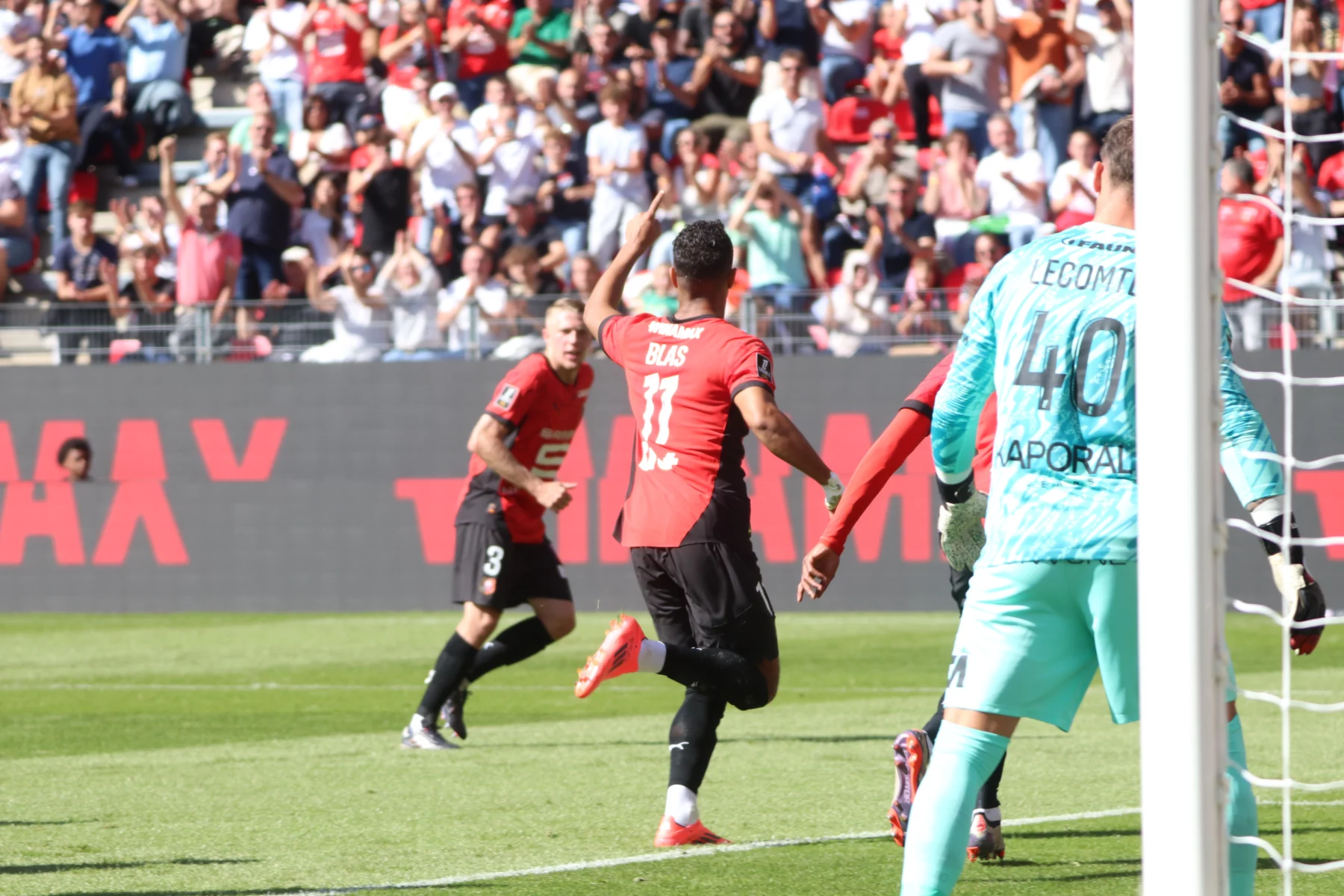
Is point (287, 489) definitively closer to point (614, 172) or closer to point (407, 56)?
point (614, 172)

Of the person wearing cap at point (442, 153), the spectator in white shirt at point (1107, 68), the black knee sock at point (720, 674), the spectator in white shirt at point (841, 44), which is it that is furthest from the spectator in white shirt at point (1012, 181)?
the black knee sock at point (720, 674)

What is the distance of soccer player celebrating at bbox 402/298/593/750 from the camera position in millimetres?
9422

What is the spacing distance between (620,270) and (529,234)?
38.6 feet

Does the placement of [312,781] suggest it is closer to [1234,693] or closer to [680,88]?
[1234,693]

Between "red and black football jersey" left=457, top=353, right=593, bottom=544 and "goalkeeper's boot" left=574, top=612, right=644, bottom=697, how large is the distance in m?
3.58

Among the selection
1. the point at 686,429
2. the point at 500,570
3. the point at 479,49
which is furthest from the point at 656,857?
the point at 479,49

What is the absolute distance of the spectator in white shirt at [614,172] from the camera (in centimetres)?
1834

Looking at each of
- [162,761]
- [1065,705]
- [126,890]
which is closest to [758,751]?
[162,761]

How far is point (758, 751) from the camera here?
9281 mm

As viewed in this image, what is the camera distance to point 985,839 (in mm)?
6309

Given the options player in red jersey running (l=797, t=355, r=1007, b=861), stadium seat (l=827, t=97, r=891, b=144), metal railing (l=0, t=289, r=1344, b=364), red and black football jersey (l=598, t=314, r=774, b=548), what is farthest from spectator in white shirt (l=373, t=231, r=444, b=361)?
player in red jersey running (l=797, t=355, r=1007, b=861)

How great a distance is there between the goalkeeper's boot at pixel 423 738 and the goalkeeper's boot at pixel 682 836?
9.67 feet

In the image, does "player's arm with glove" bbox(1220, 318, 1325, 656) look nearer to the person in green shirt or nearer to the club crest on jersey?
the club crest on jersey

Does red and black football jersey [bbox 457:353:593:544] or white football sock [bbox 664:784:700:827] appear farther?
red and black football jersey [bbox 457:353:593:544]
